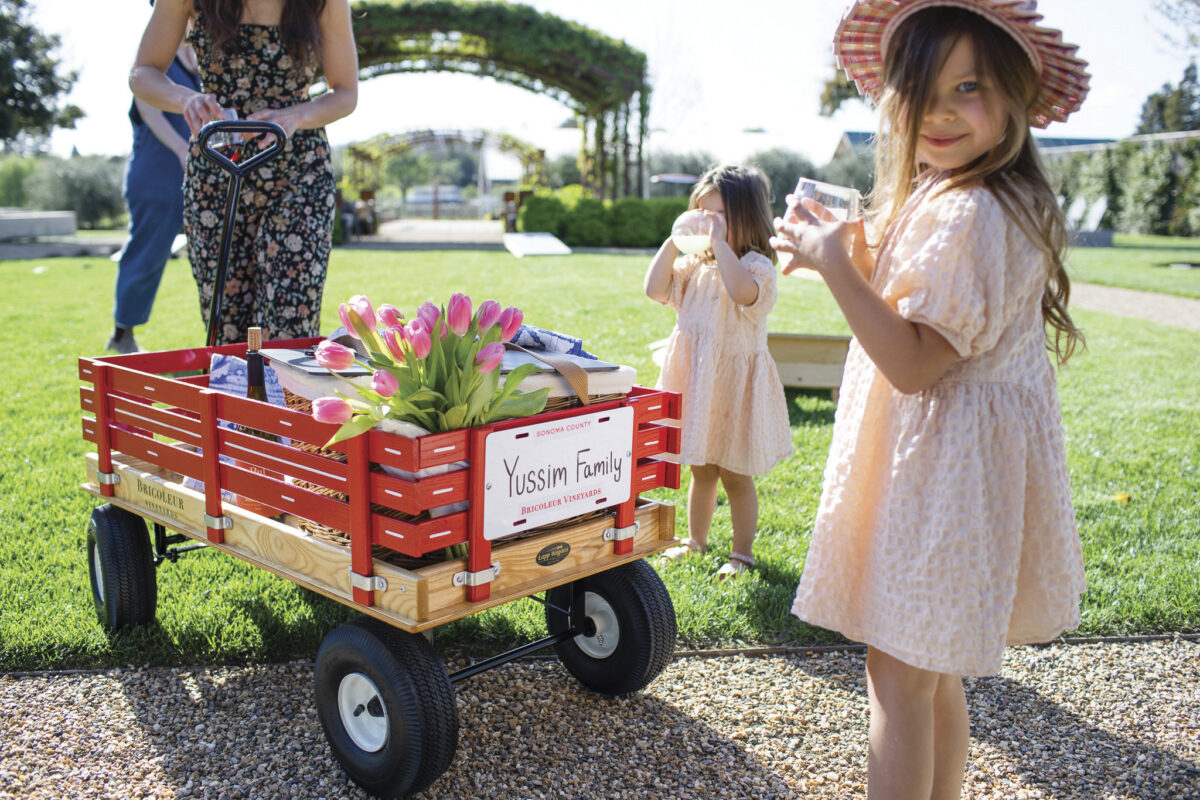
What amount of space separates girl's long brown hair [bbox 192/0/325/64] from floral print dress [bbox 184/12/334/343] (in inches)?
1.4

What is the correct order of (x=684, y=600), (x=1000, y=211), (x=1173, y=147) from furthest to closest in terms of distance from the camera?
(x=1173, y=147) < (x=684, y=600) < (x=1000, y=211)

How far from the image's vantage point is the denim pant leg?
5234mm

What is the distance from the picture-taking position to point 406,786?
1.97m

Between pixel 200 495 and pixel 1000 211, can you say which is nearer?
pixel 1000 211

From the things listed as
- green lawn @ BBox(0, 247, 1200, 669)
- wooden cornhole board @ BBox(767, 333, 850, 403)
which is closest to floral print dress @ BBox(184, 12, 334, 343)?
green lawn @ BBox(0, 247, 1200, 669)

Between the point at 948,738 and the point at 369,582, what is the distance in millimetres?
1216

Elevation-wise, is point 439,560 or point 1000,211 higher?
point 1000,211

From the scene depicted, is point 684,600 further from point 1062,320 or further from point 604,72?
point 604,72

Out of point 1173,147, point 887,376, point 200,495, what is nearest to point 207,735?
point 200,495

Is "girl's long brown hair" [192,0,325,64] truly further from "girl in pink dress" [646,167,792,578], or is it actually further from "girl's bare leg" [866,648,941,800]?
"girl's bare leg" [866,648,941,800]

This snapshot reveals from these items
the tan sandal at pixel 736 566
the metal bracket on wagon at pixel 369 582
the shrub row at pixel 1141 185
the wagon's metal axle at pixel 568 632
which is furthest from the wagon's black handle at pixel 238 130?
the shrub row at pixel 1141 185

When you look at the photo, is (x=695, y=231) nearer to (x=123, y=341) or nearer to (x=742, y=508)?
(x=742, y=508)

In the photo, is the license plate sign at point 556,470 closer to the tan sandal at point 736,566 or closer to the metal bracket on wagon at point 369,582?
the metal bracket on wagon at point 369,582

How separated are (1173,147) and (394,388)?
29.4 meters
